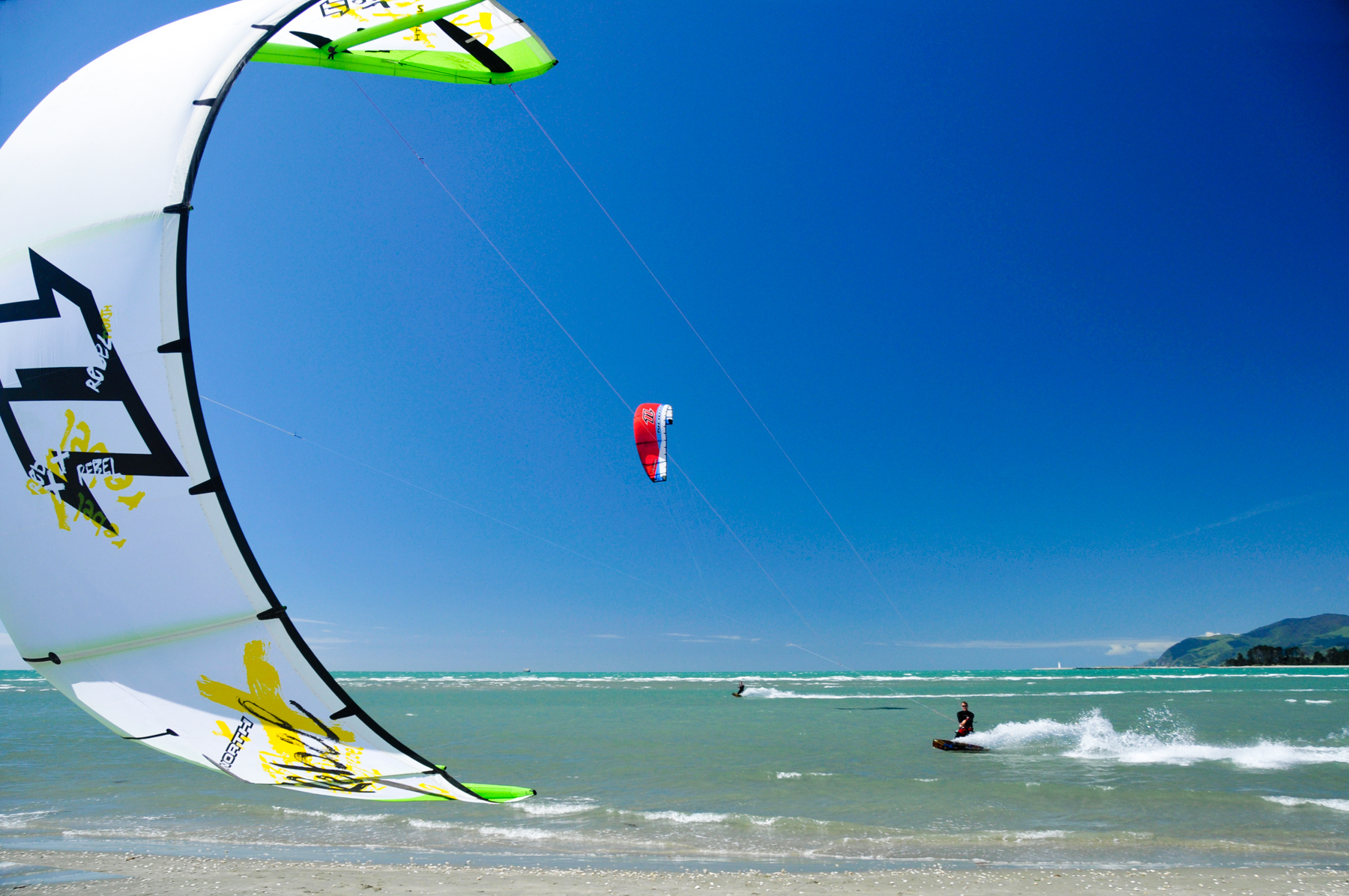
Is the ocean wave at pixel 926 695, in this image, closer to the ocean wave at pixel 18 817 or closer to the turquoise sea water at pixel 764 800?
the turquoise sea water at pixel 764 800

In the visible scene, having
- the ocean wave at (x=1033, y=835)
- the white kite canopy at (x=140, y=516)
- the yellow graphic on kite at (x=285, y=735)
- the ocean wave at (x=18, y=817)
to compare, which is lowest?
the ocean wave at (x=1033, y=835)

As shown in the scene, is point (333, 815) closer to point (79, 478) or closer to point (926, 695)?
point (79, 478)

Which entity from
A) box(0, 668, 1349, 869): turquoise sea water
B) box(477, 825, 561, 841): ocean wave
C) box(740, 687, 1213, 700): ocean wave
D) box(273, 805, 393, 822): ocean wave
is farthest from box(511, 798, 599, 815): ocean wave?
box(740, 687, 1213, 700): ocean wave

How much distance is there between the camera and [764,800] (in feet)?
35.1

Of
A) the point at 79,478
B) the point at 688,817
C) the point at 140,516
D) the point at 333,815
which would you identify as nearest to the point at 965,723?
the point at 688,817

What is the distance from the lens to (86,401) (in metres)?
2.33

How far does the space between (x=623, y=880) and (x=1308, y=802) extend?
32.3 feet

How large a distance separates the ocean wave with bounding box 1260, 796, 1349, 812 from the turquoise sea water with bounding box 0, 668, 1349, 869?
55mm

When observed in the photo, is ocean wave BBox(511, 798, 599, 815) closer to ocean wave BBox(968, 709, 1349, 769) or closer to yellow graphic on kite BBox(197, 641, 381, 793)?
yellow graphic on kite BBox(197, 641, 381, 793)

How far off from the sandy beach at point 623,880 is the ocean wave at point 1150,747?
8.00 metres

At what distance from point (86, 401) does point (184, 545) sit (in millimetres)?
566

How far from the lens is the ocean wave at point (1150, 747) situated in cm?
1404

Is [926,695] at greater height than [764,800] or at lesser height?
lesser

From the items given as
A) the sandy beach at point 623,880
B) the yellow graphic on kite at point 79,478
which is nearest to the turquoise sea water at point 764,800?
the sandy beach at point 623,880
